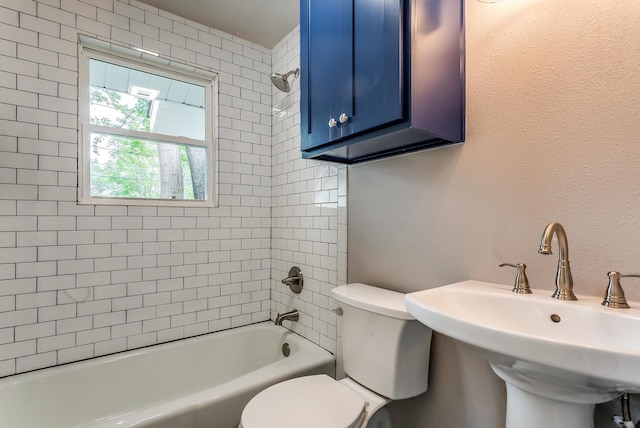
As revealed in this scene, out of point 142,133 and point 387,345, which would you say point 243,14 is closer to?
point 142,133

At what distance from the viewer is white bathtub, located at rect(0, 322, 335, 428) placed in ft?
4.37

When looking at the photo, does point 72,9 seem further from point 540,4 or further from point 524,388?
point 524,388

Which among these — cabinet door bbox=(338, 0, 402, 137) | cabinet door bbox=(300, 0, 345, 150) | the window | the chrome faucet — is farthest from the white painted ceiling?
the chrome faucet

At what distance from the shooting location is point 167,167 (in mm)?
2111

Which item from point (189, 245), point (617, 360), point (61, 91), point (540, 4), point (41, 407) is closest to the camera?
point (617, 360)

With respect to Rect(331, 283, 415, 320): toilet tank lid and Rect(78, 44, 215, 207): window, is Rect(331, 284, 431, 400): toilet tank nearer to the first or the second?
Rect(331, 283, 415, 320): toilet tank lid

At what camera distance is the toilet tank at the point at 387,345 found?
1195mm

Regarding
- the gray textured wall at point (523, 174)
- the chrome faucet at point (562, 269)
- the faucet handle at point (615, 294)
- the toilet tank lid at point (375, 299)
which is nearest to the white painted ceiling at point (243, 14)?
the gray textured wall at point (523, 174)

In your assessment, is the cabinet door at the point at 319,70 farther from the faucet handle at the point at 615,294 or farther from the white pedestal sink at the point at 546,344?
the faucet handle at the point at 615,294

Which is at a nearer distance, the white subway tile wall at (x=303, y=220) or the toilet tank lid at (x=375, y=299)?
the toilet tank lid at (x=375, y=299)

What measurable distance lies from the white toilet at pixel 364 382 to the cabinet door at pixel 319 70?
74 cm

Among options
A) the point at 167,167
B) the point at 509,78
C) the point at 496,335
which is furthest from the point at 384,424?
the point at 167,167

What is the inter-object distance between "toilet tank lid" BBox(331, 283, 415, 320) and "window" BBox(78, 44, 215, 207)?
1.26 metres

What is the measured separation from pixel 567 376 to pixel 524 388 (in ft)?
0.80
